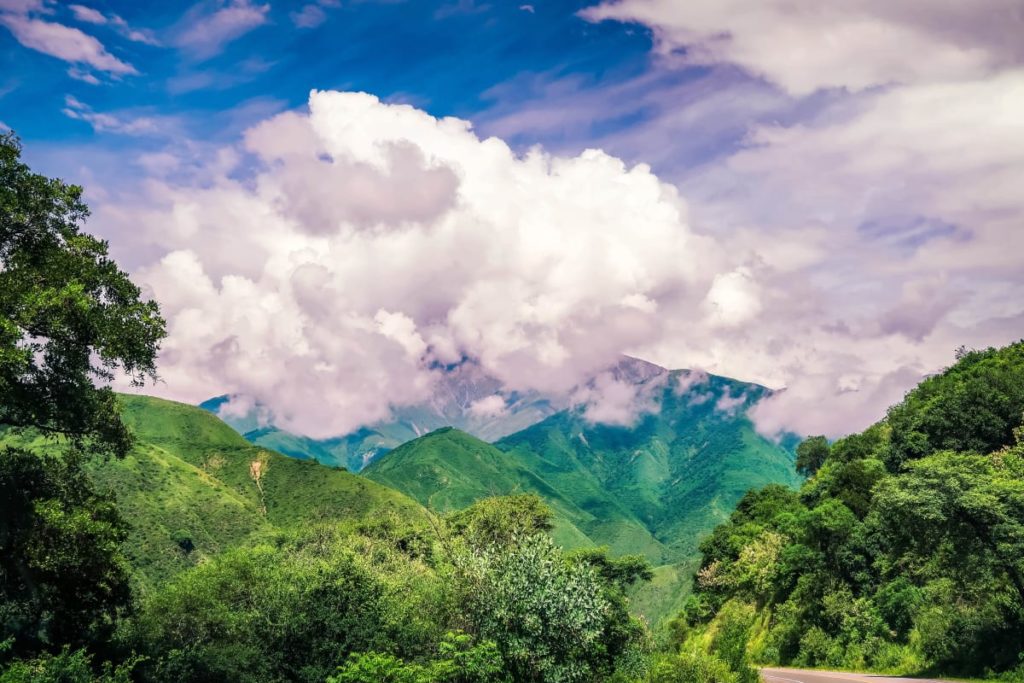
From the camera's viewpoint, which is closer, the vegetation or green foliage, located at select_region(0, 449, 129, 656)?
green foliage, located at select_region(0, 449, 129, 656)

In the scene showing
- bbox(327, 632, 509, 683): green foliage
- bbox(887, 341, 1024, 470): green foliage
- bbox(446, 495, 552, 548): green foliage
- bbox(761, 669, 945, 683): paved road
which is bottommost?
bbox(761, 669, 945, 683): paved road

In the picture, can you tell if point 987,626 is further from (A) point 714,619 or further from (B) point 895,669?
(A) point 714,619

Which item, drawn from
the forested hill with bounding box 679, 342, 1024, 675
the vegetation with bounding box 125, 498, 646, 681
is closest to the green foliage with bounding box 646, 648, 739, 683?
the vegetation with bounding box 125, 498, 646, 681

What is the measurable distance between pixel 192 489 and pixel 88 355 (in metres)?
159

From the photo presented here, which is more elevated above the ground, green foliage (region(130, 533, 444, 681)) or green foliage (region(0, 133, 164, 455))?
green foliage (region(0, 133, 164, 455))

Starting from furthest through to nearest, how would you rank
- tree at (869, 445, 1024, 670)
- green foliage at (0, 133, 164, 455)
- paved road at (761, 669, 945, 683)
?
1. paved road at (761, 669, 945, 683)
2. tree at (869, 445, 1024, 670)
3. green foliage at (0, 133, 164, 455)

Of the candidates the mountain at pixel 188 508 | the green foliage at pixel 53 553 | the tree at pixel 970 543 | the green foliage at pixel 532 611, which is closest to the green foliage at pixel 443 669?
the green foliage at pixel 532 611

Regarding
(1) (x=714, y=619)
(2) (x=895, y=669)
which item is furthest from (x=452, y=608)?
(1) (x=714, y=619)

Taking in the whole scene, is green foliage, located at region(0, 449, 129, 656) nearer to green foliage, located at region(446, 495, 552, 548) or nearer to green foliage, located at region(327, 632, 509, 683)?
green foliage, located at region(327, 632, 509, 683)

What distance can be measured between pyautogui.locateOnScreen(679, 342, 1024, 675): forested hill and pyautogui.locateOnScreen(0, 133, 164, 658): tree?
3464 centimetres

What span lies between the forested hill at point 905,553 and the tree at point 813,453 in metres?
41.2

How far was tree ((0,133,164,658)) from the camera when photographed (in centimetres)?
2119

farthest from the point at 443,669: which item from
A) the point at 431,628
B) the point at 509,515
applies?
the point at 509,515

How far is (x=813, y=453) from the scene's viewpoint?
141 m
